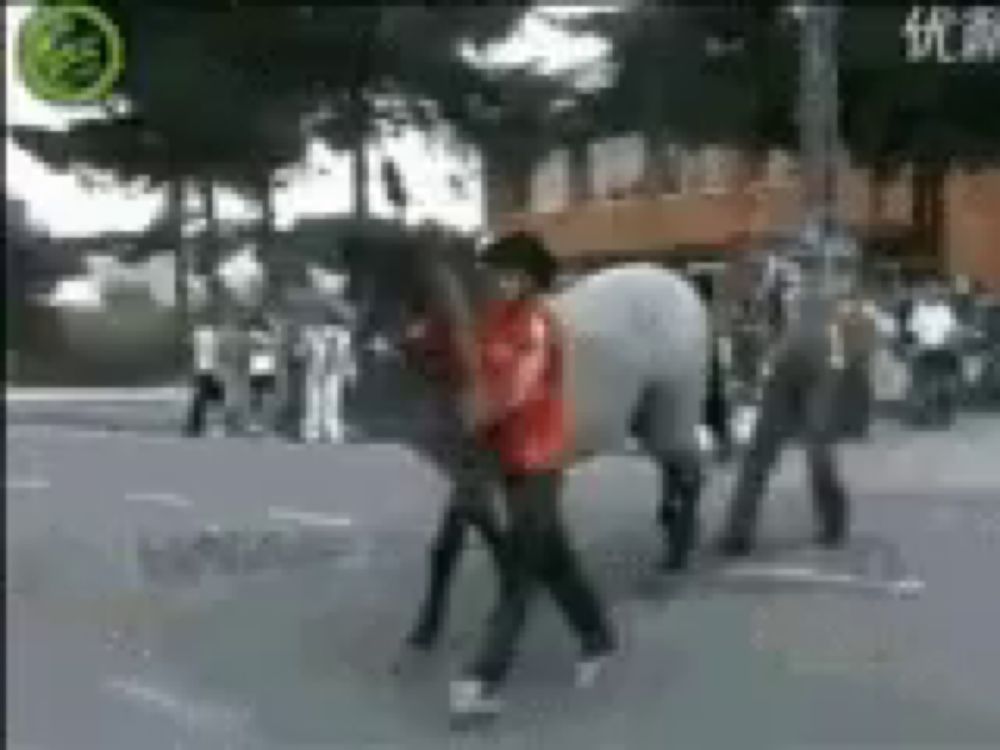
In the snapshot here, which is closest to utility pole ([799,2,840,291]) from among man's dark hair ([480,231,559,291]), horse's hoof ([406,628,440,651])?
man's dark hair ([480,231,559,291])

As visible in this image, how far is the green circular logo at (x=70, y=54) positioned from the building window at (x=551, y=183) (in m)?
0.37

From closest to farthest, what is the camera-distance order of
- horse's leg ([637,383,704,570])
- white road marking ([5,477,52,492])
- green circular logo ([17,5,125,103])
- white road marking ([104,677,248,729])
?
1. green circular logo ([17,5,125,103])
2. horse's leg ([637,383,704,570])
3. white road marking ([5,477,52,492])
4. white road marking ([104,677,248,729])

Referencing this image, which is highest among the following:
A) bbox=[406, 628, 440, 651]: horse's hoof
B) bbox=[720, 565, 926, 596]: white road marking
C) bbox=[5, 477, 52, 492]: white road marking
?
bbox=[5, 477, 52, 492]: white road marking

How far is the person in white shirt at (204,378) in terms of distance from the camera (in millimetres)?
1417

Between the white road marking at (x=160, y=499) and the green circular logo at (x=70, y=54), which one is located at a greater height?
the green circular logo at (x=70, y=54)

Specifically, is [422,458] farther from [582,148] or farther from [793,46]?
[793,46]

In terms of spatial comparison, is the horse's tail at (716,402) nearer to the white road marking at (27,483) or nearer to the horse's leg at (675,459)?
the horse's leg at (675,459)

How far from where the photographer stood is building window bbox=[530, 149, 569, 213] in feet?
4.78

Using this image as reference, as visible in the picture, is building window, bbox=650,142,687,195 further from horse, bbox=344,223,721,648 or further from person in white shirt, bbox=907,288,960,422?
person in white shirt, bbox=907,288,960,422

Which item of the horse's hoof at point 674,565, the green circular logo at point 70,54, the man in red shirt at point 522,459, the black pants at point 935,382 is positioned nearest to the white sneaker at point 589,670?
the man in red shirt at point 522,459

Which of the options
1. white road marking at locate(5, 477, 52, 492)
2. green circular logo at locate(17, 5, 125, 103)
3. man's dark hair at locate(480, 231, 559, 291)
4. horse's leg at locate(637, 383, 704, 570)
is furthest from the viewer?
white road marking at locate(5, 477, 52, 492)

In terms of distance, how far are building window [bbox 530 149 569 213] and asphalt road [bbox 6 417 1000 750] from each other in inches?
10.9

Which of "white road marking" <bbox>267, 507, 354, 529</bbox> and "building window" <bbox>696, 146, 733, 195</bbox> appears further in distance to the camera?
"white road marking" <bbox>267, 507, 354, 529</bbox>

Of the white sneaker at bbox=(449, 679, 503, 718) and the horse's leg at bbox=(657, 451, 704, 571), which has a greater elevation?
the horse's leg at bbox=(657, 451, 704, 571)
